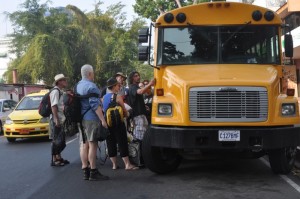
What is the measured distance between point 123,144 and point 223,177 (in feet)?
6.06

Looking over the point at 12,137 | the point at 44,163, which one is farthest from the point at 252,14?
the point at 12,137

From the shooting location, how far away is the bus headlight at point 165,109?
7.69 m

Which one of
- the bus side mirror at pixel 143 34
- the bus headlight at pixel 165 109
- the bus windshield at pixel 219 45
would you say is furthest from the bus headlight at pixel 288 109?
the bus side mirror at pixel 143 34

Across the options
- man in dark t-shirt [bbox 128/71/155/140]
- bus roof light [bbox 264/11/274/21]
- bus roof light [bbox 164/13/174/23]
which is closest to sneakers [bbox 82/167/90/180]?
man in dark t-shirt [bbox 128/71/155/140]

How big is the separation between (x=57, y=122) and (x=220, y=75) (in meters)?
3.65

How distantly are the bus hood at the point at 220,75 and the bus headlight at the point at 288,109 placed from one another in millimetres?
437

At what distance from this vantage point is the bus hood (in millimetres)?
7430

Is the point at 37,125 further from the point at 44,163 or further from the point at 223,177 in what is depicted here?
the point at 223,177

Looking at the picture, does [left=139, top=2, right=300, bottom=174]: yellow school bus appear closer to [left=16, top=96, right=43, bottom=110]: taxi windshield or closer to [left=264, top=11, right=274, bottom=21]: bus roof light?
[left=264, top=11, right=274, bottom=21]: bus roof light

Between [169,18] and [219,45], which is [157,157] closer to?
[219,45]

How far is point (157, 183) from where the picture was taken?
25.1 ft

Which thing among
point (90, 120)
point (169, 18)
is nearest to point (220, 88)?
point (169, 18)

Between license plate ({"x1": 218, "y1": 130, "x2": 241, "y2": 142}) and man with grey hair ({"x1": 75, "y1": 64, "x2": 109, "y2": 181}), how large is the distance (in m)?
1.83

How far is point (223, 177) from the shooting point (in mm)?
8000
